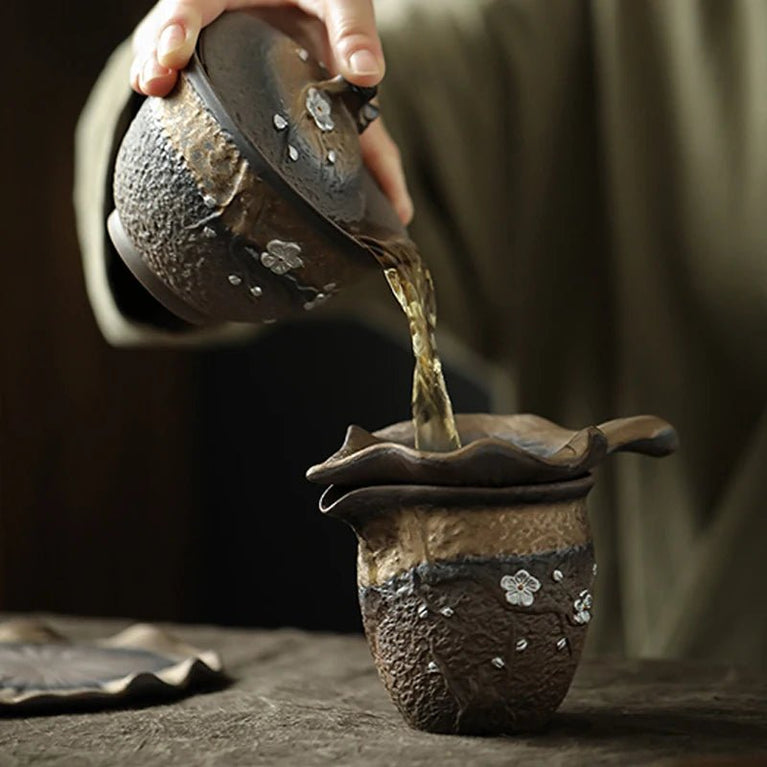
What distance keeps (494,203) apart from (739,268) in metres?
0.30

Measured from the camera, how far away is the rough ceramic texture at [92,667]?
1.03 m

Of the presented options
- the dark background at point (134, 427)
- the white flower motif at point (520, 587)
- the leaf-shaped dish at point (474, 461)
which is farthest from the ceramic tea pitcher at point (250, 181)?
the dark background at point (134, 427)

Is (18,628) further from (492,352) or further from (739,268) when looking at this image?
(739,268)

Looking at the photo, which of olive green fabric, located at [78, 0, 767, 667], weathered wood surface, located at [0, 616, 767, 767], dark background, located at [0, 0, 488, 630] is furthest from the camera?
dark background, located at [0, 0, 488, 630]

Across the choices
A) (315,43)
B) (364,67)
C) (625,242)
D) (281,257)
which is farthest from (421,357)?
(625,242)

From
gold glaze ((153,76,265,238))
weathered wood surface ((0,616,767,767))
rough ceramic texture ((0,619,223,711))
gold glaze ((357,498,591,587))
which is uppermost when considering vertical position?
gold glaze ((153,76,265,238))

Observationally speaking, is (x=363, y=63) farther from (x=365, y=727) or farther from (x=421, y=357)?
(x=365, y=727)

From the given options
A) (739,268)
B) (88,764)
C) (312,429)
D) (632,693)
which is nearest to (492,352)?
(739,268)

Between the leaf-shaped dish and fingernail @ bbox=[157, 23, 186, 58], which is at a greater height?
fingernail @ bbox=[157, 23, 186, 58]

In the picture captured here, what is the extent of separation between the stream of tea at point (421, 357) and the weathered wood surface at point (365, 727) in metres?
0.20

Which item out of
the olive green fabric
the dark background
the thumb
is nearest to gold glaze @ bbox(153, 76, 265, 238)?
the thumb

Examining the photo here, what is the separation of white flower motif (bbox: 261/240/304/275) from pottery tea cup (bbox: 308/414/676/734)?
12 centimetres

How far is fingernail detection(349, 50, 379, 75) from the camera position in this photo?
39.4 inches

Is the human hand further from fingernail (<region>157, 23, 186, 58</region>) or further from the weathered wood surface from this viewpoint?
the weathered wood surface
